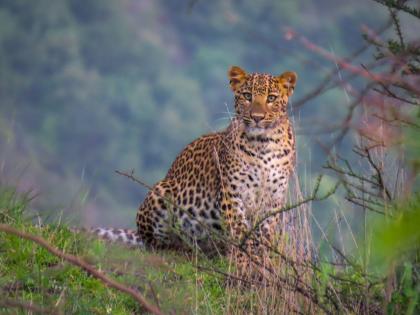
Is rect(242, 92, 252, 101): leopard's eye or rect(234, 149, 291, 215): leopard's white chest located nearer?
rect(234, 149, 291, 215): leopard's white chest

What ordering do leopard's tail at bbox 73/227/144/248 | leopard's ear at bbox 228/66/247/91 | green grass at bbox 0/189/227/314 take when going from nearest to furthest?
green grass at bbox 0/189/227/314, leopard's ear at bbox 228/66/247/91, leopard's tail at bbox 73/227/144/248

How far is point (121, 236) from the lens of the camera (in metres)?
9.30

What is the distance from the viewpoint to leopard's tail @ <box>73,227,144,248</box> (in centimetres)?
905

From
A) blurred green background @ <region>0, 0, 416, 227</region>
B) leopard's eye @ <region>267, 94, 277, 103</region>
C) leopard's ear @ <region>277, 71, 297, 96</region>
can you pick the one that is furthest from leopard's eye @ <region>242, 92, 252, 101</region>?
blurred green background @ <region>0, 0, 416, 227</region>

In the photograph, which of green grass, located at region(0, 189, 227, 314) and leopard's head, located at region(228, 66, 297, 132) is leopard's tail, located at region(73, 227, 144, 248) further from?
leopard's head, located at region(228, 66, 297, 132)

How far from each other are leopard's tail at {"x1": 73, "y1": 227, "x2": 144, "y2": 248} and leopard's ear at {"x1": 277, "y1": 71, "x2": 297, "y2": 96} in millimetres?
1838

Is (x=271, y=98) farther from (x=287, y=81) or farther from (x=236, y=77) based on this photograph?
(x=236, y=77)

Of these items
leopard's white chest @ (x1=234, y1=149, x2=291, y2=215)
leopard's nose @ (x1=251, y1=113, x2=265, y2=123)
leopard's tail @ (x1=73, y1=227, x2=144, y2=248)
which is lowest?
leopard's tail @ (x1=73, y1=227, x2=144, y2=248)

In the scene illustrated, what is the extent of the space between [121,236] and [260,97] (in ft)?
6.15

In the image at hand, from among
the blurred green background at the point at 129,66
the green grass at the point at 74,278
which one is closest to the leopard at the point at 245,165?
the green grass at the point at 74,278

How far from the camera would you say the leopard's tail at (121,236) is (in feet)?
29.7

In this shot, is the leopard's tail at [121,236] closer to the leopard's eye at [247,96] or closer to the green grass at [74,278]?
the green grass at [74,278]

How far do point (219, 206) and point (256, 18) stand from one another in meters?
79.0

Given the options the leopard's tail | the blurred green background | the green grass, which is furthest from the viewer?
the blurred green background
